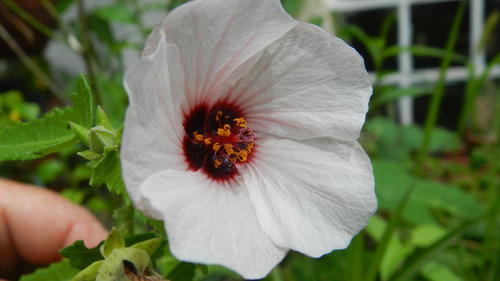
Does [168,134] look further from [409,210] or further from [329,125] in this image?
[409,210]

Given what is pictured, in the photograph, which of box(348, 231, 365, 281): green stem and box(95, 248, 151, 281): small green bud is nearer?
box(95, 248, 151, 281): small green bud

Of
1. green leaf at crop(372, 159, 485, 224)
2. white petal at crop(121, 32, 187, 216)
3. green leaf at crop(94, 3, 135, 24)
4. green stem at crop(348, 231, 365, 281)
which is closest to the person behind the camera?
white petal at crop(121, 32, 187, 216)

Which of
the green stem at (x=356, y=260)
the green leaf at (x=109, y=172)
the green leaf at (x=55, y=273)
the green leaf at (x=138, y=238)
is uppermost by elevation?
the green leaf at (x=109, y=172)

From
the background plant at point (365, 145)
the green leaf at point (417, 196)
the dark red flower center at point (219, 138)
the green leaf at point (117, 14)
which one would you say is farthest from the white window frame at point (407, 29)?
the dark red flower center at point (219, 138)

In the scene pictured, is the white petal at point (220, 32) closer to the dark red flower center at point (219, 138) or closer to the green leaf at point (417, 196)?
the dark red flower center at point (219, 138)

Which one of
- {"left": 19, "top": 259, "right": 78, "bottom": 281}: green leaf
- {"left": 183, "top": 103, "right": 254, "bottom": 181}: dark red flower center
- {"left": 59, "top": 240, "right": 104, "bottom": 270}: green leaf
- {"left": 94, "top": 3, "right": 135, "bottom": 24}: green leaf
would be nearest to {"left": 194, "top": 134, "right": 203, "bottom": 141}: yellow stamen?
{"left": 183, "top": 103, "right": 254, "bottom": 181}: dark red flower center

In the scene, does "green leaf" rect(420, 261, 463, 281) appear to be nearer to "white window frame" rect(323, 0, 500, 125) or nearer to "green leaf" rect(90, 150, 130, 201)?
"green leaf" rect(90, 150, 130, 201)

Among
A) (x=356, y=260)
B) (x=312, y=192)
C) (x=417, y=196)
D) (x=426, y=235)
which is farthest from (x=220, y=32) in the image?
(x=417, y=196)

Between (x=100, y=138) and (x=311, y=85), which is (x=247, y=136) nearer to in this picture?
(x=311, y=85)
